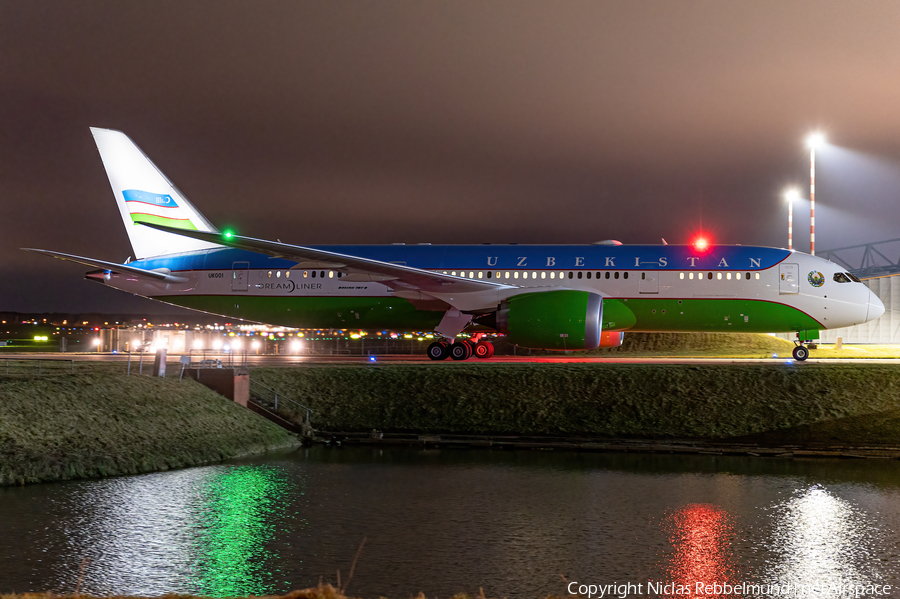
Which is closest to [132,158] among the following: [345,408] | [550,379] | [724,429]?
[345,408]

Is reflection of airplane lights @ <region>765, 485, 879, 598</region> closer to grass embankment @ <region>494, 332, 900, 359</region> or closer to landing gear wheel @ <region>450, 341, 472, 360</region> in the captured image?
landing gear wheel @ <region>450, 341, 472, 360</region>

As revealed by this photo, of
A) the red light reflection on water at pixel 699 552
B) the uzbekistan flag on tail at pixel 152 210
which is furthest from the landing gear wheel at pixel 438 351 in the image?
the red light reflection on water at pixel 699 552

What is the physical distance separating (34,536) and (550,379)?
749 inches

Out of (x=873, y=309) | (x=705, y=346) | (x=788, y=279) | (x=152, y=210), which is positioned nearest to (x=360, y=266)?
(x=152, y=210)

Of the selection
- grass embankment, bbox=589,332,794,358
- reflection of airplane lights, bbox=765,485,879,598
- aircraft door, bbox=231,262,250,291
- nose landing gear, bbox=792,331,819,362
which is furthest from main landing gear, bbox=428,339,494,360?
grass embankment, bbox=589,332,794,358

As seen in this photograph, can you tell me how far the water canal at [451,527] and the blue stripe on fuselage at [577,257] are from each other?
9799 mm

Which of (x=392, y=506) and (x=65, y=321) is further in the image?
(x=65, y=321)

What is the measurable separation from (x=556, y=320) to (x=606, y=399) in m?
3.42

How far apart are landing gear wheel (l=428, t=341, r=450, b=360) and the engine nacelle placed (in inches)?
182

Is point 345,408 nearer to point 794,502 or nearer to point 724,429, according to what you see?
point 724,429

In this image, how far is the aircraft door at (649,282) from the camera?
104 feet

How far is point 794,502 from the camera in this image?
62.7 ft

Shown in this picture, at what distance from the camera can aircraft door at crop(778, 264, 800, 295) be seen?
31672 millimetres

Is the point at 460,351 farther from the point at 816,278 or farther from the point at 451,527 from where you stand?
the point at 451,527
